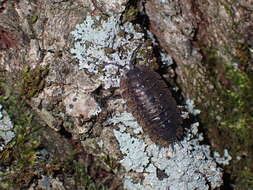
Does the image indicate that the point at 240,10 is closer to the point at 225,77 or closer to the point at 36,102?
the point at 225,77

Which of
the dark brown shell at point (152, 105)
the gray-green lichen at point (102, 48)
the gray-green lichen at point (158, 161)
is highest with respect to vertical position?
the gray-green lichen at point (102, 48)

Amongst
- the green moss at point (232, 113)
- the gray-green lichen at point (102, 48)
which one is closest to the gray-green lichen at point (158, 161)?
the gray-green lichen at point (102, 48)

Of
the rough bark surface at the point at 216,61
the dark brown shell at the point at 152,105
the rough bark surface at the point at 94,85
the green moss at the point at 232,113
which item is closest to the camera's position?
the dark brown shell at the point at 152,105

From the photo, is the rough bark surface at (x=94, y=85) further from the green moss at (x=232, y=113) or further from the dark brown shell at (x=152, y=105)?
the dark brown shell at (x=152, y=105)

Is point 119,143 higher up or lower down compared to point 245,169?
higher up

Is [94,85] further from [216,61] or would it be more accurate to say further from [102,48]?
[216,61]

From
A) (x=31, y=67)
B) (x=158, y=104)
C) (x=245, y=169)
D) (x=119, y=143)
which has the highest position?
(x=31, y=67)

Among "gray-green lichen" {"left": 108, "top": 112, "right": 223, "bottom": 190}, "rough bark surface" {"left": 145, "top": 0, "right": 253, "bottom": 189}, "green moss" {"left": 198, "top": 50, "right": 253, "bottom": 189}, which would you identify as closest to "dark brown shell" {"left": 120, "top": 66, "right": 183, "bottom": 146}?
"gray-green lichen" {"left": 108, "top": 112, "right": 223, "bottom": 190}

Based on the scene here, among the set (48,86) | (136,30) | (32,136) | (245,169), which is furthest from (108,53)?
(245,169)
